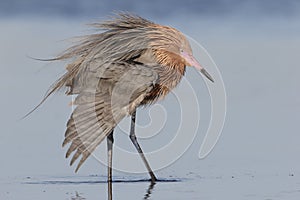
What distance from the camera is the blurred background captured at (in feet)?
31.1

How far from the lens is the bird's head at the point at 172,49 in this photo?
10.1 meters

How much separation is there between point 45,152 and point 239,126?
180 centimetres

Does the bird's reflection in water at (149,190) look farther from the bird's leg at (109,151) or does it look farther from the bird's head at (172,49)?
the bird's head at (172,49)

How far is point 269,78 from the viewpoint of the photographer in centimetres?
1259

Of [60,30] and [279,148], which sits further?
[60,30]

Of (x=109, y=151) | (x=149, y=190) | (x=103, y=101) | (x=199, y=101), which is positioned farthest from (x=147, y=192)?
(x=199, y=101)

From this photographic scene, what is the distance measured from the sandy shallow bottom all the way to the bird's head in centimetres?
96

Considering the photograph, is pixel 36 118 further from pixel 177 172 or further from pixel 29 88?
pixel 177 172

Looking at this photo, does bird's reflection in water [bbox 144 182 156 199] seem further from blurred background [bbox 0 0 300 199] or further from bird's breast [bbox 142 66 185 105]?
bird's breast [bbox 142 66 185 105]

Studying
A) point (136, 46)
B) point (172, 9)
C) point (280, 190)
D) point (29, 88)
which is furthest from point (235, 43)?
point (280, 190)

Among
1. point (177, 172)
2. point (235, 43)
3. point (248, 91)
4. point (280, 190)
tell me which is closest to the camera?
point (280, 190)

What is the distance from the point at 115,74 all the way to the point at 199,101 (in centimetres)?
211

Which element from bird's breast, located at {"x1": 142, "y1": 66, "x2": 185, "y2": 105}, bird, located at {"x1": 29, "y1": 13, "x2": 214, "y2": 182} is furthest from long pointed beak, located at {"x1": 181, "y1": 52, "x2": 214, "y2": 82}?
bird's breast, located at {"x1": 142, "y1": 66, "x2": 185, "y2": 105}

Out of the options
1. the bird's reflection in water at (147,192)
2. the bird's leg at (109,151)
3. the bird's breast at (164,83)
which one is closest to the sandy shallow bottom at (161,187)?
the bird's reflection in water at (147,192)
